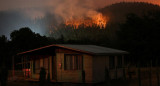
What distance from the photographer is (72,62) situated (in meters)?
18.1

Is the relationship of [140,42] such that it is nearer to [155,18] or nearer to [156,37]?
[156,37]

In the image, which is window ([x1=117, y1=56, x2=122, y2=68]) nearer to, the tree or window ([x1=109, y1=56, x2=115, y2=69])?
window ([x1=109, y1=56, x2=115, y2=69])

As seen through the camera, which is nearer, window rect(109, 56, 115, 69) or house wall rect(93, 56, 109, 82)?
house wall rect(93, 56, 109, 82)

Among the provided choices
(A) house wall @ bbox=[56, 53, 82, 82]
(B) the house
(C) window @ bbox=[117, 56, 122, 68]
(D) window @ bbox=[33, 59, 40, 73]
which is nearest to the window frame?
(B) the house

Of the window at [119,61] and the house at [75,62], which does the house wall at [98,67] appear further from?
the window at [119,61]

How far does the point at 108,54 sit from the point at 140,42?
2172 cm

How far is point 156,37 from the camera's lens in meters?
39.9

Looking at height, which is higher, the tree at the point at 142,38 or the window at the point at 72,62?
the tree at the point at 142,38

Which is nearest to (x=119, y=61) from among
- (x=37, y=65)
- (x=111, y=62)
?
(x=111, y=62)

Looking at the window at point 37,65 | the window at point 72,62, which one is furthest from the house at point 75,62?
the window at point 37,65

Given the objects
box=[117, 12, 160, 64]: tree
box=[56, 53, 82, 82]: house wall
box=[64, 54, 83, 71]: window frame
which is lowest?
box=[56, 53, 82, 82]: house wall

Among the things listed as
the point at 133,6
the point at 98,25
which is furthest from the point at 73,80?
the point at 133,6

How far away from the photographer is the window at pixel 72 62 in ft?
59.1

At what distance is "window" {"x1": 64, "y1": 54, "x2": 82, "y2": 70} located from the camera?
18.0m
